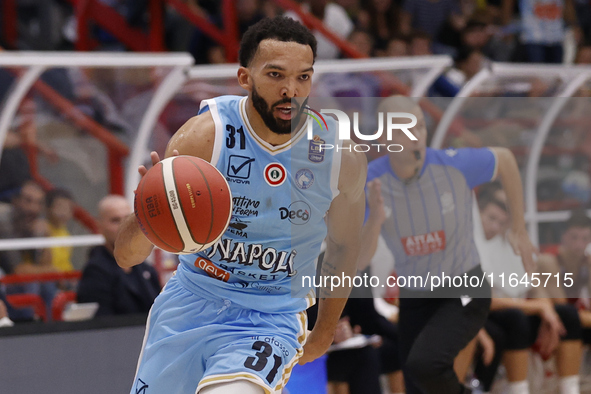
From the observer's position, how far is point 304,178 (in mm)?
3000

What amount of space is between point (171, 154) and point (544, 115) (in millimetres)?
4905

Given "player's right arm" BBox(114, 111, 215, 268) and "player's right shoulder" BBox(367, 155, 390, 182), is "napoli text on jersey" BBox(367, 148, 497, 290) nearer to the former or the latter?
"player's right shoulder" BBox(367, 155, 390, 182)

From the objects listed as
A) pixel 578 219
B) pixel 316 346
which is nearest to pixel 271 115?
pixel 316 346

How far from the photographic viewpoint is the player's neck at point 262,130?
9.77 feet

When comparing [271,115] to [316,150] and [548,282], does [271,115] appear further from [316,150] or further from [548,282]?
[548,282]

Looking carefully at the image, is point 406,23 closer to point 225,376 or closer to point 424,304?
point 424,304

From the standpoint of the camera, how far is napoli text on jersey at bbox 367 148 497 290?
4465 mm

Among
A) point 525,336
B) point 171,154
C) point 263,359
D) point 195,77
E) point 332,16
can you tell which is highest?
point 332,16

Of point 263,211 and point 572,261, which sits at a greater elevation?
point 263,211

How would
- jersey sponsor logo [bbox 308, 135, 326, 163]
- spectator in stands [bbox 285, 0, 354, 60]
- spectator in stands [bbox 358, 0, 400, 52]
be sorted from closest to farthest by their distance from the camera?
1. jersey sponsor logo [bbox 308, 135, 326, 163]
2. spectator in stands [bbox 285, 0, 354, 60]
3. spectator in stands [bbox 358, 0, 400, 52]

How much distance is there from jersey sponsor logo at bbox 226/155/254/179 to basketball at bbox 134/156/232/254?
0.71ft

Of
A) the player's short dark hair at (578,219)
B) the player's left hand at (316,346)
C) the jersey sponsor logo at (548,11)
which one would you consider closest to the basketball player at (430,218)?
the player's left hand at (316,346)

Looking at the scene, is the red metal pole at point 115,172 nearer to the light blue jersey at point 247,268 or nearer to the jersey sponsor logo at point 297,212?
the light blue jersey at point 247,268

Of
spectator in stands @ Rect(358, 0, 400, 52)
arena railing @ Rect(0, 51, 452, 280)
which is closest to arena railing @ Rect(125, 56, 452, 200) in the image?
arena railing @ Rect(0, 51, 452, 280)
